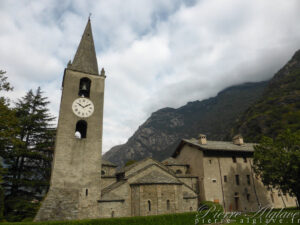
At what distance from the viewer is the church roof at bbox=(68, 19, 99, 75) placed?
27048mm

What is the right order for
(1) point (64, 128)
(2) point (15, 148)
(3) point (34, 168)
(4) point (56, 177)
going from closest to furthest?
(4) point (56, 177) → (1) point (64, 128) → (2) point (15, 148) → (3) point (34, 168)

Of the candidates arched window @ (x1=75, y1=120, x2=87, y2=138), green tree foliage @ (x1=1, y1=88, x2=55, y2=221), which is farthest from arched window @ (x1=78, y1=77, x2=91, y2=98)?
green tree foliage @ (x1=1, y1=88, x2=55, y2=221)

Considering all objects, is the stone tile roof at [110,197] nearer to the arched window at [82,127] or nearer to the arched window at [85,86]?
the arched window at [82,127]

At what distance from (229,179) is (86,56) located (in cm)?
2903

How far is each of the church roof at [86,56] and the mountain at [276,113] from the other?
69.9 meters

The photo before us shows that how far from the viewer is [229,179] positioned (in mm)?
33188

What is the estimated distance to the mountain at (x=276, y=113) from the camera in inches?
3029

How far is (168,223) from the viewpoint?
18891 mm

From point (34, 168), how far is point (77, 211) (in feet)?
37.4

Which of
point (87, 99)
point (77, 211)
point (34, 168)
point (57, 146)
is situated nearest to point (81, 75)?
point (87, 99)

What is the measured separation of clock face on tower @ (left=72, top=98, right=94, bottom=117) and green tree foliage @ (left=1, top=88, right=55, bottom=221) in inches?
248

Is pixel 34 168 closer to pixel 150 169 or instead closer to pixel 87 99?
pixel 87 99

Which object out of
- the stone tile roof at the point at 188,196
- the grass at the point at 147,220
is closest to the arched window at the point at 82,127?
the grass at the point at 147,220

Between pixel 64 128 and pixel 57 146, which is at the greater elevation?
pixel 64 128
